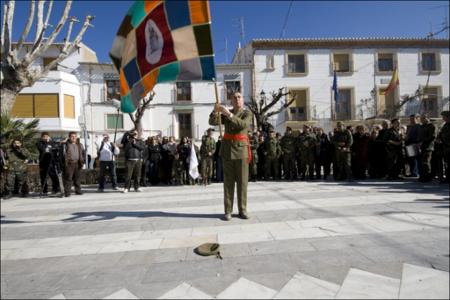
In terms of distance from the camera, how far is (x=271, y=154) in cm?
1163

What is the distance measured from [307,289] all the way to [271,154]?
8815 mm

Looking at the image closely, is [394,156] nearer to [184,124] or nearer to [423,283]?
[423,283]

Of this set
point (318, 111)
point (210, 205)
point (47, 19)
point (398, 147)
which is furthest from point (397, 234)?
point (318, 111)

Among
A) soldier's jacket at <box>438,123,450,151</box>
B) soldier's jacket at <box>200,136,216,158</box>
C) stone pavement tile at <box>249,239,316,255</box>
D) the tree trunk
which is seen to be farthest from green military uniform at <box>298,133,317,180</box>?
the tree trunk

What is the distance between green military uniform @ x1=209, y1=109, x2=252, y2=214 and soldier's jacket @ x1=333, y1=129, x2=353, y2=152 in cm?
590

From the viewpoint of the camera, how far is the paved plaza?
2.92m

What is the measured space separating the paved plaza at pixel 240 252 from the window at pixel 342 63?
1197 inches

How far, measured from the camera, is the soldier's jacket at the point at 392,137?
10.5m

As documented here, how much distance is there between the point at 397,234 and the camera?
4.10 meters

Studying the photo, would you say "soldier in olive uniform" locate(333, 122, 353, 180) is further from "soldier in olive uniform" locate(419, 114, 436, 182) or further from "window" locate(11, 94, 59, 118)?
"window" locate(11, 94, 59, 118)

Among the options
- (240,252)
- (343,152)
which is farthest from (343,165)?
(240,252)

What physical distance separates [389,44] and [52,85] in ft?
103

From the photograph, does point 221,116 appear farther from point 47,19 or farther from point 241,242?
point 47,19

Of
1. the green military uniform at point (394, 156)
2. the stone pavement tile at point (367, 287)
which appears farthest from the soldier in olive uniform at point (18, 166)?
the green military uniform at point (394, 156)
